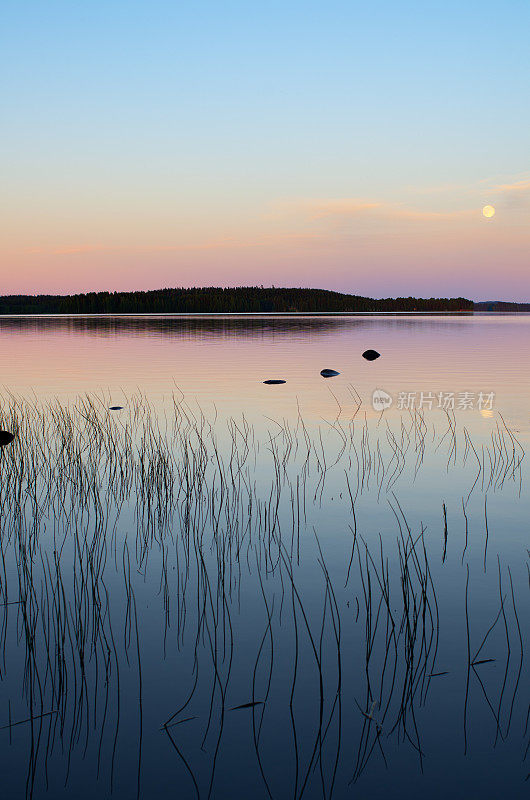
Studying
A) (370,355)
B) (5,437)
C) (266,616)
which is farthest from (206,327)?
(266,616)

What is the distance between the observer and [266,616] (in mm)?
6223

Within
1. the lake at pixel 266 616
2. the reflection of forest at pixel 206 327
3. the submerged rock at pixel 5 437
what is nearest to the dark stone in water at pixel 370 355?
the lake at pixel 266 616

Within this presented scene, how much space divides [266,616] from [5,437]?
31.0 ft

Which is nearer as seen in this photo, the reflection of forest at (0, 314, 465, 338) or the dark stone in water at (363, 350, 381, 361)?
the dark stone in water at (363, 350, 381, 361)

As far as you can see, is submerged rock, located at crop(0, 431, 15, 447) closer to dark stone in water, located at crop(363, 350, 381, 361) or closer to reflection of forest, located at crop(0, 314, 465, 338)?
dark stone in water, located at crop(363, 350, 381, 361)

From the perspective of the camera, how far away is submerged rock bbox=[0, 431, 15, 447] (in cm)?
1365

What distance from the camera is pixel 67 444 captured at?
13453 mm

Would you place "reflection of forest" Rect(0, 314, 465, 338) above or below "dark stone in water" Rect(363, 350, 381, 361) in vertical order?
above

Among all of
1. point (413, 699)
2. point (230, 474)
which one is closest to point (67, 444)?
point (230, 474)

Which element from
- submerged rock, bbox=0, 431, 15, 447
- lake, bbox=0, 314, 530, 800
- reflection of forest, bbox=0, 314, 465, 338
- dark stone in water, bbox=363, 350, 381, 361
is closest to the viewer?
lake, bbox=0, 314, 530, 800

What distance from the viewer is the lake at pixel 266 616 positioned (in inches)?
172

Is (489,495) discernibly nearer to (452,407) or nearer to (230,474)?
(230,474)

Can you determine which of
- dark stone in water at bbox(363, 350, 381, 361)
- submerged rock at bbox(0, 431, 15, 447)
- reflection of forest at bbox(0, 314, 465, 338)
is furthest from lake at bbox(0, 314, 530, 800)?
reflection of forest at bbox(0, 314, 465, 338)

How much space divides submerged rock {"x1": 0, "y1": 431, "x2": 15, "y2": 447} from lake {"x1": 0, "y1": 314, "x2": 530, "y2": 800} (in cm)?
52
